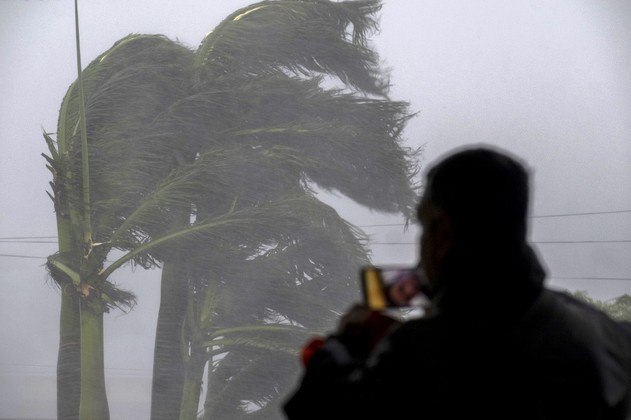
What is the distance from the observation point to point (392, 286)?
0.59 meters

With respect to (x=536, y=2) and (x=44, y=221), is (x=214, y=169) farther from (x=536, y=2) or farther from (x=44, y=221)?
(x=536, y=2)

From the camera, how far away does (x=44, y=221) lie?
2002 millimetres

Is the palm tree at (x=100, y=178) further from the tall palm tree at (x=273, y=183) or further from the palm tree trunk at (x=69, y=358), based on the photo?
the tall palm tree at (x=273, y=183)

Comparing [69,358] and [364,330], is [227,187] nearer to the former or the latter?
[69,358]

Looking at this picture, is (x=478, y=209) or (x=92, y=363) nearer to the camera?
(x=478, y=209)

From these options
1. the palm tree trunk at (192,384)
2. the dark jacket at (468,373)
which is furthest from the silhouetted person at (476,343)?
the palm tree trunk at (192,384)

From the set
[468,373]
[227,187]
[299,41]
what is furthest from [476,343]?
[299,41]

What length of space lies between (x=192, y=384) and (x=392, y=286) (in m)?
1.50

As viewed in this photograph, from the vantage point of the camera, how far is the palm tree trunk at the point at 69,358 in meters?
1.94

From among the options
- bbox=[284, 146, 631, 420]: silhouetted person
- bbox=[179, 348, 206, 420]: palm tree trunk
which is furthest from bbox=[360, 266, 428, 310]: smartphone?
bbox=[179, 348, 206, 420]: palm tree trunk

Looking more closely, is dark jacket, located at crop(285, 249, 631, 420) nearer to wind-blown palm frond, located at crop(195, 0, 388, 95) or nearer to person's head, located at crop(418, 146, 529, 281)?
person's head, located at crop(418, 146, 529, 281)

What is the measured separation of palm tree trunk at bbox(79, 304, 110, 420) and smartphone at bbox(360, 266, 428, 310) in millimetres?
1512

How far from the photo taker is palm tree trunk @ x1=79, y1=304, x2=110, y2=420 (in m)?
1.95

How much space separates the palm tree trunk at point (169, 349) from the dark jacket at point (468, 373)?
1490mm
